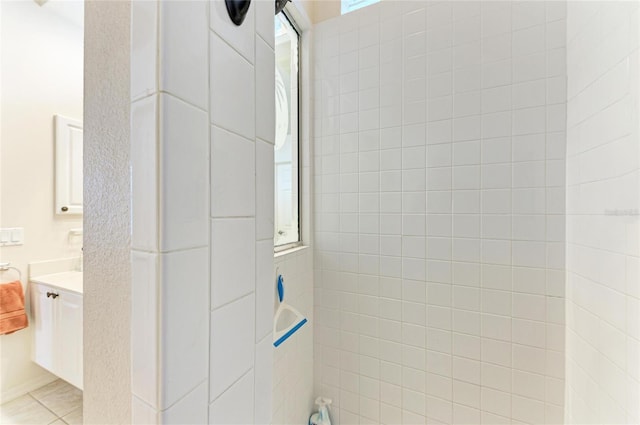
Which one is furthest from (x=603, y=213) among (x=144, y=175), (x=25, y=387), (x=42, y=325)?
(x=25, y=387)

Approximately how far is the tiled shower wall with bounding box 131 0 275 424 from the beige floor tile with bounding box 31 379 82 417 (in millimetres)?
2048

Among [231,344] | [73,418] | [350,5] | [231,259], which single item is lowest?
[73,418]

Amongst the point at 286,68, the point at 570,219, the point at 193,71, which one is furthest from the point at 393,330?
the point at 286,68

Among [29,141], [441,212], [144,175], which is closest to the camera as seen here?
[144,175]

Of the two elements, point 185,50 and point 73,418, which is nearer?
point 185,50

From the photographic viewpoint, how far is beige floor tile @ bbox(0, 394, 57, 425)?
154 cm

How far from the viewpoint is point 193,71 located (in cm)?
34

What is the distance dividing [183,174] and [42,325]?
7.46 ft

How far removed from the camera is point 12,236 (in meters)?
1.69

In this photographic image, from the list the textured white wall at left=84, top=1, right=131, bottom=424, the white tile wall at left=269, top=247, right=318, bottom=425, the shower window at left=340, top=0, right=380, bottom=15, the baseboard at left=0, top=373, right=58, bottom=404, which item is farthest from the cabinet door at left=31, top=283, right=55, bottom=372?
the shower window at left=340, top=0, right=380, bottom=15

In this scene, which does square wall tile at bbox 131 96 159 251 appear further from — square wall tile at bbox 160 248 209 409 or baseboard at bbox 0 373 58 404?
baseboard at bbox 0 373 58 404

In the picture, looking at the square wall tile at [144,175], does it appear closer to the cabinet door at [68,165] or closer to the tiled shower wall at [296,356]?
the tiled shower wall at [296,356]

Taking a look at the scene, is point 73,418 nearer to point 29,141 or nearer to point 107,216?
point 29,141

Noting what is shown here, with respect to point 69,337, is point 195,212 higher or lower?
higher
